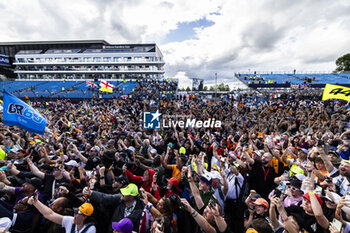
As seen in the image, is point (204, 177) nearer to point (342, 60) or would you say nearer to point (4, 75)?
point (342, 60)

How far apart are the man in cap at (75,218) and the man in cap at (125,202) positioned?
38 centimetres

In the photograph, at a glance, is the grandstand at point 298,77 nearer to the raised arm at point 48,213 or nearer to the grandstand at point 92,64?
the grandstand at point 92,64

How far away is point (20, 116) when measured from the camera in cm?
561

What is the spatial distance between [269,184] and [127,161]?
10.7 ft

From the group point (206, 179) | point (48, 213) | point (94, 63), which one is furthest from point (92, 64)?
point (206, 179)

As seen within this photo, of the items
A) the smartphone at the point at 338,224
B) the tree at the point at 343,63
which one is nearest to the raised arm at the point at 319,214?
the smartphone at the point at 338,224

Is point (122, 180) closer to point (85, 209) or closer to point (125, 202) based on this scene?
point (125, 202)

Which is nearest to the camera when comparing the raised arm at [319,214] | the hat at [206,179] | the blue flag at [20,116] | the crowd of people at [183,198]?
the raised arm at [319,214]

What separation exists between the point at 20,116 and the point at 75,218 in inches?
193

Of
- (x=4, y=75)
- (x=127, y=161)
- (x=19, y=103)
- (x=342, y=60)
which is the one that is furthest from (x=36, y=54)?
(x=342, y=60)

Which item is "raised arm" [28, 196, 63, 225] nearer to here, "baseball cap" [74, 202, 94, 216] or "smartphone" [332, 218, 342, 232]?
"baseball cap" [74, 202, 94, 216]

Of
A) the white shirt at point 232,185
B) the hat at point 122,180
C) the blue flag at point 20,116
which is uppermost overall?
the blue flag at point 20,116

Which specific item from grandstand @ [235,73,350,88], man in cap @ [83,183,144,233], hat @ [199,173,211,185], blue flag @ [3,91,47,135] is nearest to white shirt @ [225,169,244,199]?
hat @ [199,173,211,185]

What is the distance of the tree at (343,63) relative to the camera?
49.3m
